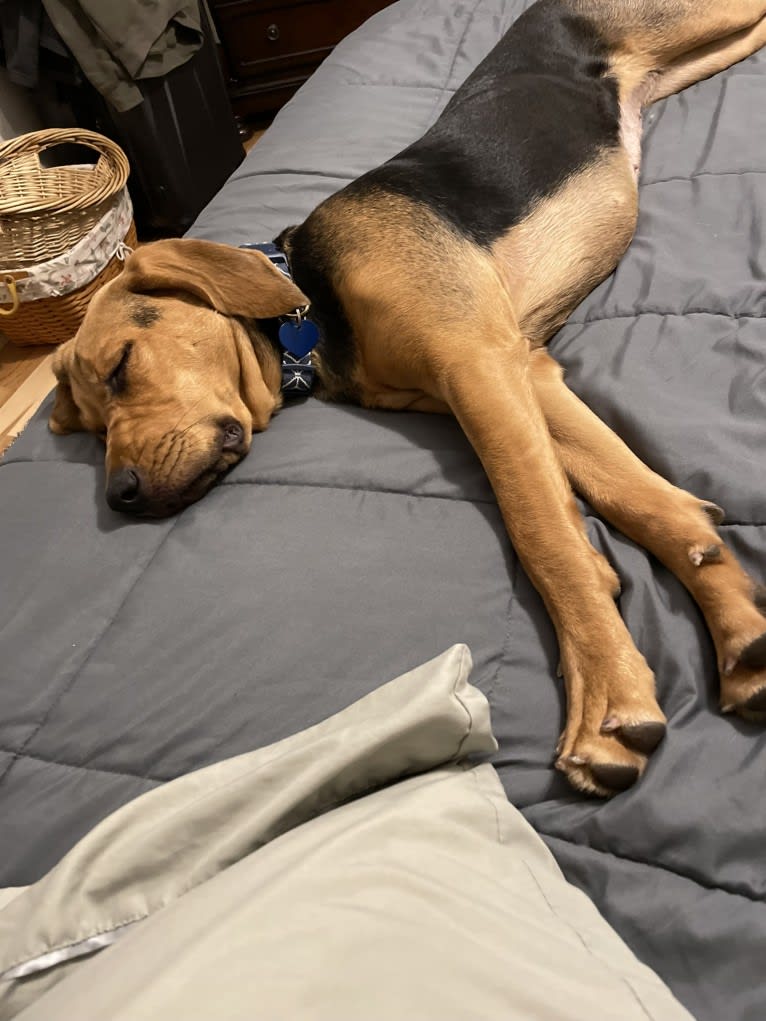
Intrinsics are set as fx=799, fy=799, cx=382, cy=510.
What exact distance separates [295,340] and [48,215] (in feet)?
7.08

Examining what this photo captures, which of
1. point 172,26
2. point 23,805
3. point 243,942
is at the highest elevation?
point 172,26

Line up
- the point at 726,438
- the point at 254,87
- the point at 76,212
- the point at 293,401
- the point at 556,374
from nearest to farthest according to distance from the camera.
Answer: the point at 726,438
the point at 556,374
the point at 293,401
the point at 76,212
the point at 254,87

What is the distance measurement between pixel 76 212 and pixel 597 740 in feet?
11.3

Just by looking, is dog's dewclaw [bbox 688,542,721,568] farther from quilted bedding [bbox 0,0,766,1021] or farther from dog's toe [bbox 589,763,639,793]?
dog's toe [bbox 589,763,639,793]

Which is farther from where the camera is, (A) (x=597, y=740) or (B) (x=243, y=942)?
(A) (x=597, y=740)

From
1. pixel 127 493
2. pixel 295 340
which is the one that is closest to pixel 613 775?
pixel 127 493

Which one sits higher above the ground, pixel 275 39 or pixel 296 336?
pixel 275 39

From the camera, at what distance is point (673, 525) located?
143cm

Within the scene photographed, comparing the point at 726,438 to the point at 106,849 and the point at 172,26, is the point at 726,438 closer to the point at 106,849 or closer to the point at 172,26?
the point at 106,849

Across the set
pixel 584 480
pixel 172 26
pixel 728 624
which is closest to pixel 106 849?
pixel 728 624

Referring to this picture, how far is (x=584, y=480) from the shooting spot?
1646 mm

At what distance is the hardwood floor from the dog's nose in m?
2.02

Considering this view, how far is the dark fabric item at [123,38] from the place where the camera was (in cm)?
386

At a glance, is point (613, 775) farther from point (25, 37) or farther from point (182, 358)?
point (25, 37)
